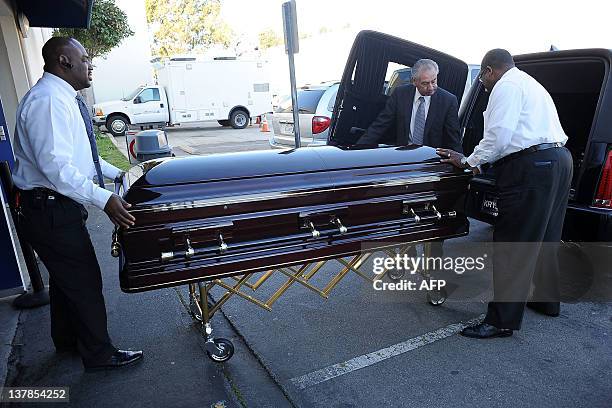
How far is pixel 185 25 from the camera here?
3303cm

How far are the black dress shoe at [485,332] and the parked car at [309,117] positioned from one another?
398 centimetres

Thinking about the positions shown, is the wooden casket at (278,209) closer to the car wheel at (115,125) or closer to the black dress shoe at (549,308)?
the black dress shoe at (549,308)

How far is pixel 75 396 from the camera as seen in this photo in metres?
2.30

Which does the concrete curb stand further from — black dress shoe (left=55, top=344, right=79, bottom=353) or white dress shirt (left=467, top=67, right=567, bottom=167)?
white dress shirt (left=467, top=67, right=567, bottom=167)

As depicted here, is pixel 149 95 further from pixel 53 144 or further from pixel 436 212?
pixel 436 212

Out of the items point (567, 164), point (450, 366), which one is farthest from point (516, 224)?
point (450, 366)

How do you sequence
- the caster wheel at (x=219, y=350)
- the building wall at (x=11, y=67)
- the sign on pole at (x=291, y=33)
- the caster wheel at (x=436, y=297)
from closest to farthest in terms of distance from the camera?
the caster wheel at (x=219, y=350), the caster wheel at (x=436, y=297), the sign on pole at (x=291, y=33), the building wall at (x=11, y=67)

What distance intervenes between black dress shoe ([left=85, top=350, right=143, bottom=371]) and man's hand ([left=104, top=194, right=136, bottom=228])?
105 cm

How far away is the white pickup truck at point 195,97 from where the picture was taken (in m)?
15.8

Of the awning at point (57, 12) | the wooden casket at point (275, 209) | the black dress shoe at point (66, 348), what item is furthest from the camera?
the awning at point (57, 12)

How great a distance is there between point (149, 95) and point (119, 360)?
50.4 feet

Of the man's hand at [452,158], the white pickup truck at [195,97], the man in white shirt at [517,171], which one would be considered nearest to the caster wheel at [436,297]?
the man in white shirt at [517,171]

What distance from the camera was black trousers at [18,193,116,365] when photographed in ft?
7.04

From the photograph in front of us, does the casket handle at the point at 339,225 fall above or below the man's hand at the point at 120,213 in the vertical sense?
below
